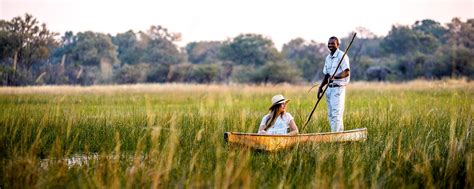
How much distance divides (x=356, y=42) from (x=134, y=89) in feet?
174

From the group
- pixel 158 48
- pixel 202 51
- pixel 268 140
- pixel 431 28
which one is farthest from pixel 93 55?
pixel 268 140

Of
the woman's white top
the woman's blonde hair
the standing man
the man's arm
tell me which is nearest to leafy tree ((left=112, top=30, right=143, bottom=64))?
the standing man

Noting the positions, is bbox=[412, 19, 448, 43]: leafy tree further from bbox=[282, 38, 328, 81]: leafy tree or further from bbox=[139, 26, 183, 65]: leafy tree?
bbox=[139, 26, 183, 65]: leafy tree

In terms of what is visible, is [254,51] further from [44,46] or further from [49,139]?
[49,139]

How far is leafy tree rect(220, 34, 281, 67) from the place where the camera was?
64938 mm

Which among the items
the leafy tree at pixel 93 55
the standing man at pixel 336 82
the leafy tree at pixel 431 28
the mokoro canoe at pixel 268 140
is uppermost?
the leafy tree at pixel 431 28

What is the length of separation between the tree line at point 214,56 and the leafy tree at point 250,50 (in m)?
0.11

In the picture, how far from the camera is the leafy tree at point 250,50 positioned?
64938mm

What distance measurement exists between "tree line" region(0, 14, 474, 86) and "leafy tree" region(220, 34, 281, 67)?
0.11 m

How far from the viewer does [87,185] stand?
5438mm

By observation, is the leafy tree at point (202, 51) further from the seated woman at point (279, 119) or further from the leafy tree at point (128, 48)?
the seated woman at point (279, 119)

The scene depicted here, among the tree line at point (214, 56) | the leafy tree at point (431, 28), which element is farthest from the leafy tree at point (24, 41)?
the leafy tree at point (431, 28)

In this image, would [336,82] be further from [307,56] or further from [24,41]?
→ [307,56]

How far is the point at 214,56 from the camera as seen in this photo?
81.8m
